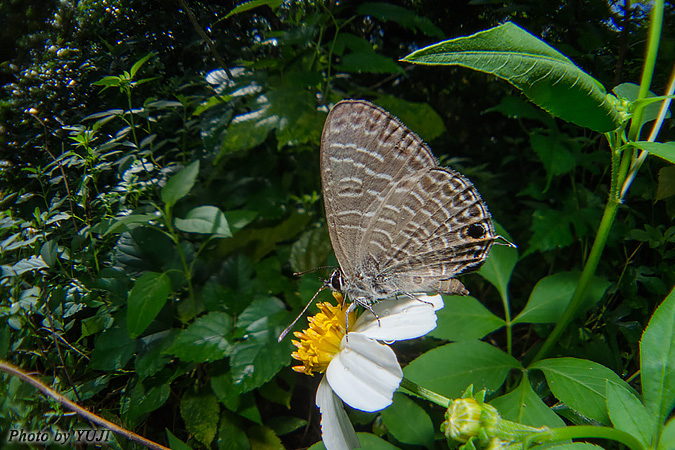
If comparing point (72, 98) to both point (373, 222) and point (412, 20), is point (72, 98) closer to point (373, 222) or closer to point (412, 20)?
point (373, 222)

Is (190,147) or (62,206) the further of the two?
(190,147)

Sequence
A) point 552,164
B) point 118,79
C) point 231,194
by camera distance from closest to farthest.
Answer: point 118,79
point 552,164
point 231,194

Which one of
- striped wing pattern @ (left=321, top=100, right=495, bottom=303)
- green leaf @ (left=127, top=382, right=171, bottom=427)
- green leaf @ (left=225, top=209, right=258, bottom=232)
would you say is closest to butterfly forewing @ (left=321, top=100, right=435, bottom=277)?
striped wing pattern @ (left=321, top=100, right=495, bottom=303)

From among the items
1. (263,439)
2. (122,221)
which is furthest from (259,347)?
(122,221)

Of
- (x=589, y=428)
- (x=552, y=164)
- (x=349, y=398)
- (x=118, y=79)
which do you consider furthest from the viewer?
(x=552, y=164)

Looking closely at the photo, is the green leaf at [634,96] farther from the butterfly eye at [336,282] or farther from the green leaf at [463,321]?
the butterfly eye at [336,282]

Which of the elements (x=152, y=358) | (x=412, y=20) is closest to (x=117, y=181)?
(x=152, y=358)

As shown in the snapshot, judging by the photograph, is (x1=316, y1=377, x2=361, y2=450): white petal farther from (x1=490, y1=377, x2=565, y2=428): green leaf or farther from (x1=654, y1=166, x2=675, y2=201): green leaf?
(x1=654, y1=166, x2=675, y2=201): green leaf

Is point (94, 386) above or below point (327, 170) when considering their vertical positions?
below
